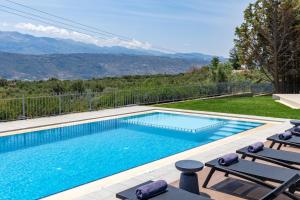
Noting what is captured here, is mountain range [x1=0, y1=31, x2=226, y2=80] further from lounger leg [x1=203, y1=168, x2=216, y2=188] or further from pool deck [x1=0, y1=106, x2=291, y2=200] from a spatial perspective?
lounger leg [x1=203, y1=168, x2=216, y2=188]

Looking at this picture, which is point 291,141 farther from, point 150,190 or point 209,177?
point 150,190

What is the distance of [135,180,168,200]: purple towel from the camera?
355 centimetres

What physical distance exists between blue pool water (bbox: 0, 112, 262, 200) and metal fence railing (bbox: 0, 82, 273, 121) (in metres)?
2.15

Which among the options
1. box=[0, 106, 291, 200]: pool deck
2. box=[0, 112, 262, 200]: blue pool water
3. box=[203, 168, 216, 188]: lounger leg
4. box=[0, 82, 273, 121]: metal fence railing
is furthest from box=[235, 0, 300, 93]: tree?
box=[203, 168, 216, 188]: lounger leg

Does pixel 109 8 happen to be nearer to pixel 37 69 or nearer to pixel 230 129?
pixel 230 129

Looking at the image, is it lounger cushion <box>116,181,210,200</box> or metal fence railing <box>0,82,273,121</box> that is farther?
metal fence railing <box>0,82,273,121</box>

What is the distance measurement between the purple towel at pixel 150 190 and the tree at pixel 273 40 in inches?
916

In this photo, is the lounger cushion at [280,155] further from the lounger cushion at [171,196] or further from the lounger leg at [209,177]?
Answer: the lounger cushion at [171,196]

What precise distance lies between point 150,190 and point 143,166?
10.1 feet

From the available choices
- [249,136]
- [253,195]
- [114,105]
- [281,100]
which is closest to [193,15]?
[281,100]

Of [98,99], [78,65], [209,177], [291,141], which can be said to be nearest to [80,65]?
[78,65]

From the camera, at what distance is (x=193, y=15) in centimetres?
3020

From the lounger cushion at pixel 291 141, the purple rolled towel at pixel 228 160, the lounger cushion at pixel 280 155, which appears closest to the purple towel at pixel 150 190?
the purple rolled towel at pixel 228 160

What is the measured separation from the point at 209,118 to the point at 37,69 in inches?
2186
